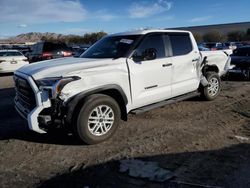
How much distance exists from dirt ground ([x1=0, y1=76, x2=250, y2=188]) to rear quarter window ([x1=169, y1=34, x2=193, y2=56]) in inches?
55.4

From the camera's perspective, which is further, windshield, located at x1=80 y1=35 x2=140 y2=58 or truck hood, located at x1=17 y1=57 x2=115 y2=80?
windshield, located at x1=80 y1=35 x2=140 y2=58

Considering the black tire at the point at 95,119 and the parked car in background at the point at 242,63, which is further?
the parked car in background at the point at 242,63

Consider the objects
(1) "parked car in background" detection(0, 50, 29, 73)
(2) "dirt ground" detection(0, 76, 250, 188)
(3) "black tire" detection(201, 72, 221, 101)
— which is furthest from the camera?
(1) "parked car in background" detection(0, 50, 29, 73)

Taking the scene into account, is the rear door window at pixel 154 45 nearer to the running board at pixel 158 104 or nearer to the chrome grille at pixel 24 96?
the running board at pixel 158 104

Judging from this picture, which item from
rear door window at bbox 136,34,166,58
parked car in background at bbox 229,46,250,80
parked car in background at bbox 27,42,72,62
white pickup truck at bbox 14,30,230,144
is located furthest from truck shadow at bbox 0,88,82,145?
parked car in background at bbox 27,42,72,62

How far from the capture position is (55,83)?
4.46 m

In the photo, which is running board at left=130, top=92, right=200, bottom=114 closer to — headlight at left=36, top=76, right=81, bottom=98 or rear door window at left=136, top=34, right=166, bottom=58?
rear door window at left=136, top=34, right=166, bottom=58

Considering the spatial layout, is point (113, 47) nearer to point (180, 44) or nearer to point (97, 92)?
point (97, 92)

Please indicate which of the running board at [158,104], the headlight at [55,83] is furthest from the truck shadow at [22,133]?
the running board at [158,104]

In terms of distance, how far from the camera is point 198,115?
21.3 ft

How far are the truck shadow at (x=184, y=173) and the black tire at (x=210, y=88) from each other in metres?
3.31

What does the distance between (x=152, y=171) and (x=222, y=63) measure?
5.54m

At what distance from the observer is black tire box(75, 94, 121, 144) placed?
15.2 feet

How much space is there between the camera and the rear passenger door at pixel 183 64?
20.7 feet
